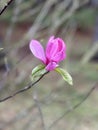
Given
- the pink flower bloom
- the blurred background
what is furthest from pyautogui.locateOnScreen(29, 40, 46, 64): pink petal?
the blurred background

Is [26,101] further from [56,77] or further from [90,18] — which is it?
[90,18]

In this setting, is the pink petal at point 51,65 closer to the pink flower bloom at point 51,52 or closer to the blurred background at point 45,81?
the pink flower bloom at point 51,52

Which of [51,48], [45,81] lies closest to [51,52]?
[51,48]

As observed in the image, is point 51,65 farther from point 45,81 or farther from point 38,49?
point 45,81

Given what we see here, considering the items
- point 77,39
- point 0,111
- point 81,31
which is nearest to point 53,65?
point 0,111

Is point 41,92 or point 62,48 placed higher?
point 62,48

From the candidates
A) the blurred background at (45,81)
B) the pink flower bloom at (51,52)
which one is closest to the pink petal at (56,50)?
the pink flower bloom at (51,52)

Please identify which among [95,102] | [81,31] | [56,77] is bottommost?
[81,31]
